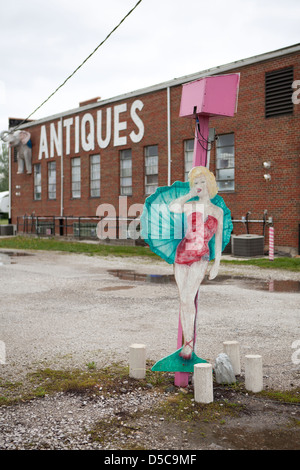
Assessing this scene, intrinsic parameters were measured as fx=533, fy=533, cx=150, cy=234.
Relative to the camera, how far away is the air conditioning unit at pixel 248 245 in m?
18.0

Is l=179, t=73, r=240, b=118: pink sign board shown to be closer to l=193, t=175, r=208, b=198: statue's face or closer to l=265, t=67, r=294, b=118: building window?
l=193, t=175, r=208, b=198: statue's face

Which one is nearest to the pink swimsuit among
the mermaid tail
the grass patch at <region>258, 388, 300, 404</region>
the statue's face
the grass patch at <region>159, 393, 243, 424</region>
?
the statue's face

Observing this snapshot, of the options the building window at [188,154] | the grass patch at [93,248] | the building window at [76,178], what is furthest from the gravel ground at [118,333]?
the building window at [76,178]

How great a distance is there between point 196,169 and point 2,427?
269 cm

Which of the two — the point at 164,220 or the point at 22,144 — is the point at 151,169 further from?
the point at 164,220

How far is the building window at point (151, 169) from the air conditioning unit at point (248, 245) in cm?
670

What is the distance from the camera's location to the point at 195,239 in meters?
4.89

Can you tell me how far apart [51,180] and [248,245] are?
54.7ft

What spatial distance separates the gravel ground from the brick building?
5212 mm

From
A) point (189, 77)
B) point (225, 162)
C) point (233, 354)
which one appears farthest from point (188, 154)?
point (233, 354)

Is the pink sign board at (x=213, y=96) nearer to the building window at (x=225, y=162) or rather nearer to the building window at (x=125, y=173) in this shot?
the building window at (x=225, y=162)

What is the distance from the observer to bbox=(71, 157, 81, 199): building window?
29000 millimetres
